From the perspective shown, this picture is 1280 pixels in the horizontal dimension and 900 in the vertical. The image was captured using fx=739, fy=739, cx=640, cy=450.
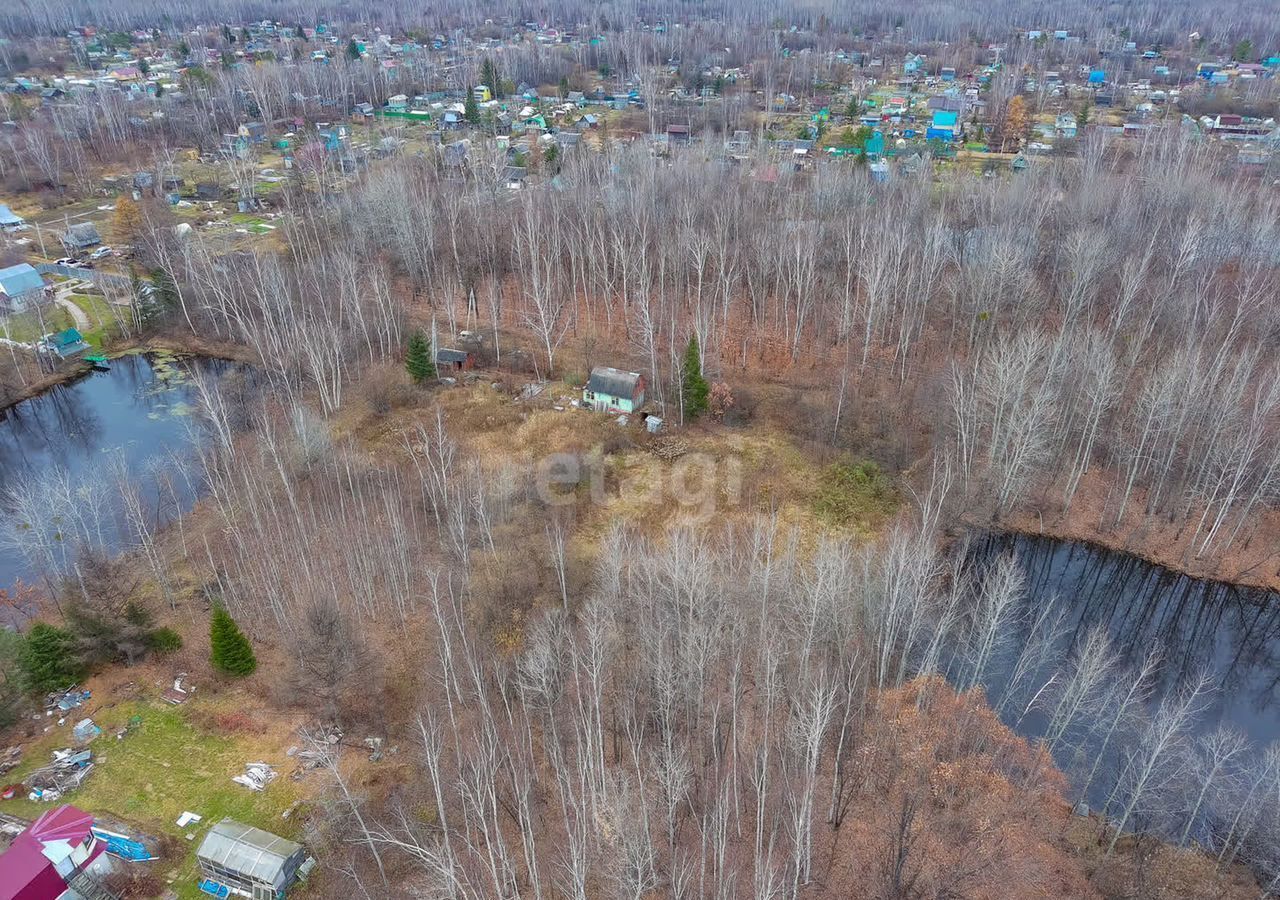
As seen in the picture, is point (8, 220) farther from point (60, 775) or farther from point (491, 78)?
point (60, 775)

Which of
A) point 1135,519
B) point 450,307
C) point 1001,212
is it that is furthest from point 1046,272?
point 450,307

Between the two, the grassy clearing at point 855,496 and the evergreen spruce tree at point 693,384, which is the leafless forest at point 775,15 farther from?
the grassy clearing at point 855,496

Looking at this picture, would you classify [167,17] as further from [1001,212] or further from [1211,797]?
[1211,797]

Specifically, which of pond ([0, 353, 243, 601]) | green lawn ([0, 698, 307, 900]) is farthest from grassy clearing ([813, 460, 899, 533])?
pond ([0, 353, 243, 601])

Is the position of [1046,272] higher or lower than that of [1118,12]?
lower

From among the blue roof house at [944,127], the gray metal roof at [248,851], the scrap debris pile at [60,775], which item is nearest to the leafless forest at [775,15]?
the blue roof house at [944,127]

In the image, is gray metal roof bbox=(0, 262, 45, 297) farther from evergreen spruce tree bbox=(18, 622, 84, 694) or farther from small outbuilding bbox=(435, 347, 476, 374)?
evergreen spruce tree bbox=(18, 622, 84, 694)
